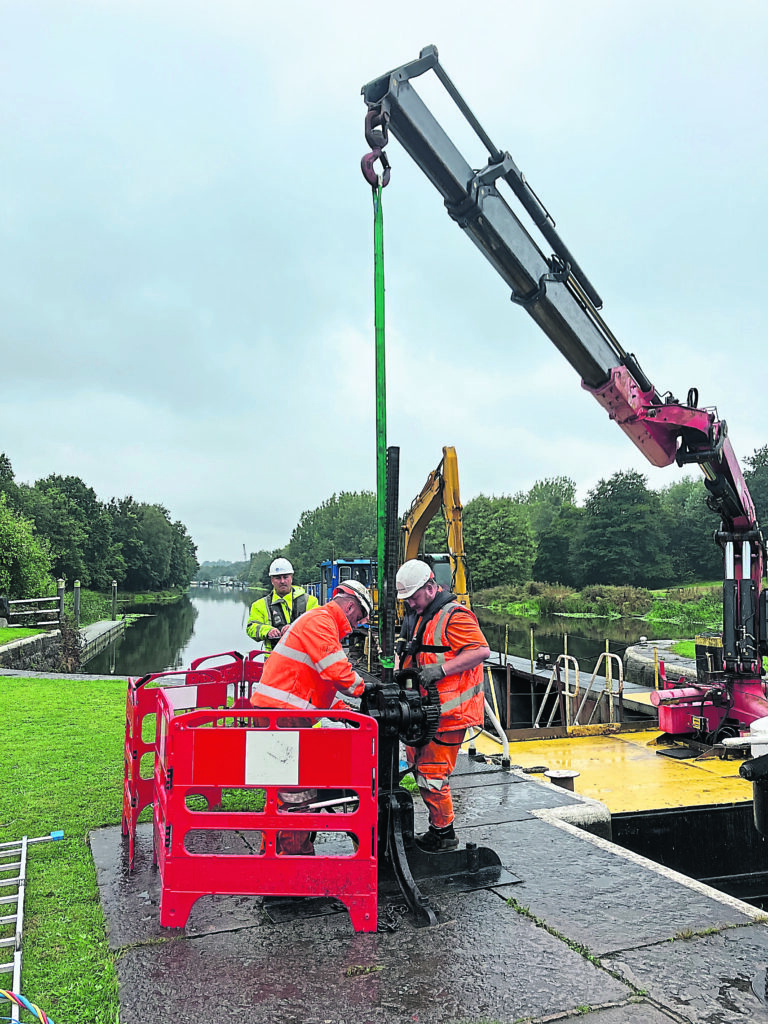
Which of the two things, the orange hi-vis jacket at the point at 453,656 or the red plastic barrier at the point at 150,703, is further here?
the red plastic barrier at the point at 150,703

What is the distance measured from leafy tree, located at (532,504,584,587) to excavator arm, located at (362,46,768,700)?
71.5 m

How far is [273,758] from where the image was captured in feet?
12.7

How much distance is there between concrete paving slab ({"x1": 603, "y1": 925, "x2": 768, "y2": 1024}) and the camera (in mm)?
3160

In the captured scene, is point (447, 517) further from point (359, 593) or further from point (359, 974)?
point (359, 974)

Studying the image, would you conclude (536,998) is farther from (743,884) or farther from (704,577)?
(704,577)

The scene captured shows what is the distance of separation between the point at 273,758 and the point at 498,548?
77.4 metres

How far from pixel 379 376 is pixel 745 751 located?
22.9 feet

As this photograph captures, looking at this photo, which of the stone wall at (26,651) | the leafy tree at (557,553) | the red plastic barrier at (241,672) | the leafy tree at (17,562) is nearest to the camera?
the red plastic barrier at (241,672)

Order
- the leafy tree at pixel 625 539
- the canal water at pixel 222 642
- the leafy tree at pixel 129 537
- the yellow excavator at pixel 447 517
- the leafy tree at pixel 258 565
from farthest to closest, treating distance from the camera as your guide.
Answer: the leafy tree at pixel 258 565
the leafy tree at pixel 129 537
the leafy tree at pixel 625 539
the canal water at pixel 222 642
the yellow excavator at pixel 447 517

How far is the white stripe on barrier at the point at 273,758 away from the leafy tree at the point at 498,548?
252 feet

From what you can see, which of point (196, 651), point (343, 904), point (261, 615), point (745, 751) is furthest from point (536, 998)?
point (196, 651)

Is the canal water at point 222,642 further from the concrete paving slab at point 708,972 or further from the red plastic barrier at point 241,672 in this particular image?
the concrete paving slab at point 708,972

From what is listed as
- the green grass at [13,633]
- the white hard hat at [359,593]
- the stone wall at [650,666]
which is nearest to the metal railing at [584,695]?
the stone wall at [650,666]

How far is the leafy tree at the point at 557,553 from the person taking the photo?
80.4m
